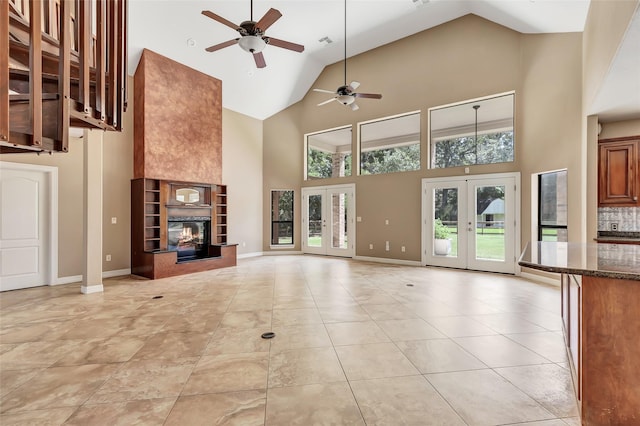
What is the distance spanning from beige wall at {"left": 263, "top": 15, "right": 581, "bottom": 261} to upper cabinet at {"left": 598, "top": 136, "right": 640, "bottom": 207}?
337 millimetres

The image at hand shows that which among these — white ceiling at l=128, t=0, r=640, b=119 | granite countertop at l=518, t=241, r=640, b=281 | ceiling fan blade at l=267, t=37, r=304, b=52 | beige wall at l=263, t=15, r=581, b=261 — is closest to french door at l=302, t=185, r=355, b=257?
beige wall at l=263, t=15, r=581, b=261

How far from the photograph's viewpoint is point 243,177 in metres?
8.73

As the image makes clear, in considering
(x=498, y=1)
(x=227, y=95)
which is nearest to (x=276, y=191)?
(x=227, y=95)

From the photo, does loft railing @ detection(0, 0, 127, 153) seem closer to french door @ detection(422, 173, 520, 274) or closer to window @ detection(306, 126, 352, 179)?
french door @ detection(422, 173, 520, 274)

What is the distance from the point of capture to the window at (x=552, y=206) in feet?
17.3

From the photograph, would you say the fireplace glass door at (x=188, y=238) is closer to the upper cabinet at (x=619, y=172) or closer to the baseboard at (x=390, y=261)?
the baseboard at (x=390, y=261)

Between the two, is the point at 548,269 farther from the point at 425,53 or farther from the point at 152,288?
the point at 425,53

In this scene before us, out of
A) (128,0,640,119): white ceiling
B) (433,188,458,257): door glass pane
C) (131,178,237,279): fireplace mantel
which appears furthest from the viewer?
(433,188,458,257): door glass pane

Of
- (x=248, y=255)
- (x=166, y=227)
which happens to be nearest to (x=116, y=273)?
(x=166, y=227)

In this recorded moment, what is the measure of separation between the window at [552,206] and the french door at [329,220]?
14.1 feet

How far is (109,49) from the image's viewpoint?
190cm

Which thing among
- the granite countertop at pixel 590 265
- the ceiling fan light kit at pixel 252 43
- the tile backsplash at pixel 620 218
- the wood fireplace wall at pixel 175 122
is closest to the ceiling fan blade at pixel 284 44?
the ceiling fan light kit at pixel 252 43

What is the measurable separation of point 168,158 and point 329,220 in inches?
181

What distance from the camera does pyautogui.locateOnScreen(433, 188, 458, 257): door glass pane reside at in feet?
22.5
